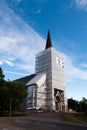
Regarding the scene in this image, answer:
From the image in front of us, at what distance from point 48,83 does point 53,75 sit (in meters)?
3.54

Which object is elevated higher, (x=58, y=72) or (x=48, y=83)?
(x=58, y=72)

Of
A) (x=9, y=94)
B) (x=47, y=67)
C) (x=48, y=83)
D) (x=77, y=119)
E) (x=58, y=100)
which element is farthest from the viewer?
(x=58, y=100)

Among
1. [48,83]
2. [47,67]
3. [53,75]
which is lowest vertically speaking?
[48,83]

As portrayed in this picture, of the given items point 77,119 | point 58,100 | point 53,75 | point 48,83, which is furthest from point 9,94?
point 58,100

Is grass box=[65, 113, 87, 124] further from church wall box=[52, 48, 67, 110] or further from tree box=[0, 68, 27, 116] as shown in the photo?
church wall box=[52, 48, 67, 110]

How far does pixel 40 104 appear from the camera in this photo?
70812 mm

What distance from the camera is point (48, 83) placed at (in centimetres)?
7512

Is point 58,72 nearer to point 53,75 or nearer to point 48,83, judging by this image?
point 53,75

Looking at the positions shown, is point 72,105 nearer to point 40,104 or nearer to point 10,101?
point 40,104

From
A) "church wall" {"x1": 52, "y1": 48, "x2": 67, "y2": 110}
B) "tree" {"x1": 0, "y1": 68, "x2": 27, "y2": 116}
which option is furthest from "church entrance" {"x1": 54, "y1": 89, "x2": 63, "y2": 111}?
"tree" {"x1": 0, "y1": 68, "x2": 27, "y2": 116}

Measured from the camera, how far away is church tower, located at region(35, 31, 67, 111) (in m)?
73.6

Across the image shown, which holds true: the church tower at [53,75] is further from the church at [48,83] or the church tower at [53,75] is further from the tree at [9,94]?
the tree at [9,94]

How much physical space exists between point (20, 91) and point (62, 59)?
4157cm

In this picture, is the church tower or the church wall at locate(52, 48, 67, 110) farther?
the church wall at locate(52, 48, 67, 110)
